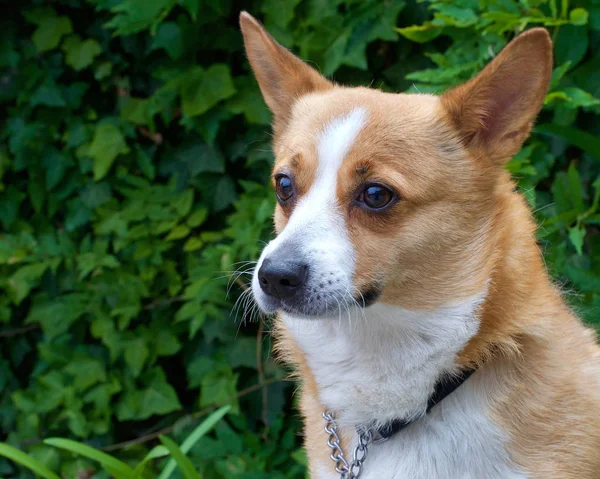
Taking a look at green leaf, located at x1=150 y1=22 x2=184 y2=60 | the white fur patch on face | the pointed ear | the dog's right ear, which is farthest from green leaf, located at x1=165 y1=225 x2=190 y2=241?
the pointed ear

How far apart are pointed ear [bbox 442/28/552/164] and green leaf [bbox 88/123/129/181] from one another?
2.17 meters

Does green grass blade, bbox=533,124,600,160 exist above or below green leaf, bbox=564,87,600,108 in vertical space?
below

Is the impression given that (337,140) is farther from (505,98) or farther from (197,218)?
(197,218)

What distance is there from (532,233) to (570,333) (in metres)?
0.35

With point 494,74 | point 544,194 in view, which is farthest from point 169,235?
point 494,74

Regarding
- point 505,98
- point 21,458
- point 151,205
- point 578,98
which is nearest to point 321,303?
point 505,98

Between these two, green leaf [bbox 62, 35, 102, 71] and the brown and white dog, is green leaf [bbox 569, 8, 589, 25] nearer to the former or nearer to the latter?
the brown and white dog

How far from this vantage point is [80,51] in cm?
423

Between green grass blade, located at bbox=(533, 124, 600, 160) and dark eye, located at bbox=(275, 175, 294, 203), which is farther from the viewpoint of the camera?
green grass blade, located at bbox=(533, 124, 600, 160)

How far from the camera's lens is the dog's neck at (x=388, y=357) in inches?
91.4

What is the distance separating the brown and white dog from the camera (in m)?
2.25

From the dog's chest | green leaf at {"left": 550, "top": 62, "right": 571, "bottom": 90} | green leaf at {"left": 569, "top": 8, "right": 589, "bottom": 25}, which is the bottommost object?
the dog's chest

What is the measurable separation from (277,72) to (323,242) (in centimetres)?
88

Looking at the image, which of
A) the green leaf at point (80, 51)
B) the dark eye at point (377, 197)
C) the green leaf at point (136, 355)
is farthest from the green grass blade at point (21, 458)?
the green leaf at point (80, 51)
